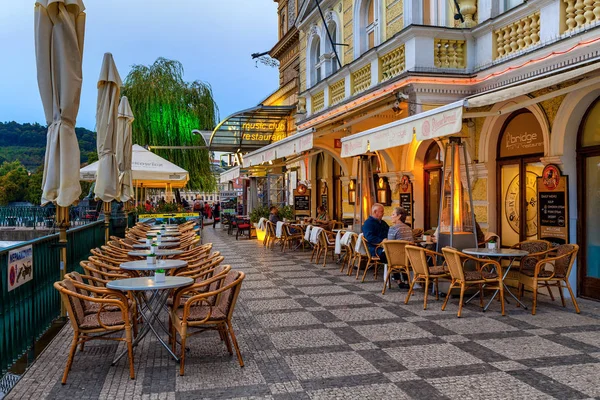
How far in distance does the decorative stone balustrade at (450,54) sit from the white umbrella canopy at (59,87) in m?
6.50

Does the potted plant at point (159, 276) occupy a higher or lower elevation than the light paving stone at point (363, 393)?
higher

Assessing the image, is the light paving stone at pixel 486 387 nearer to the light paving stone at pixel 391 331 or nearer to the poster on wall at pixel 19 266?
the light paving stone at pixel 391 331

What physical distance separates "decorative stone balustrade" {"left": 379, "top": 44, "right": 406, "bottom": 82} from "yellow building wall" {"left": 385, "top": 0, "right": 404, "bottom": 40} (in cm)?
58

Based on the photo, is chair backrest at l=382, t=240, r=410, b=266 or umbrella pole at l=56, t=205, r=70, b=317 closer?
umbrella pole at l=56, t=205, r=70, b=317

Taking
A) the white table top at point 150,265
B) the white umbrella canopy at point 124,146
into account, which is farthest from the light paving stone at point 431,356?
the white umbrella canopy at point 124,146

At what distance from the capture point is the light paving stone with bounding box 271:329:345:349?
5328 mm

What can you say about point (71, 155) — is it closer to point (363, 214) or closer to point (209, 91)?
point (363, 214)

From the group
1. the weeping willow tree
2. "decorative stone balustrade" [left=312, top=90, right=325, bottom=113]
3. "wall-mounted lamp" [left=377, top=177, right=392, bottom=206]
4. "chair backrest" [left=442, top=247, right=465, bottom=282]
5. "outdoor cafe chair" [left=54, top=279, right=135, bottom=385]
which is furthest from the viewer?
the weeping willow tree

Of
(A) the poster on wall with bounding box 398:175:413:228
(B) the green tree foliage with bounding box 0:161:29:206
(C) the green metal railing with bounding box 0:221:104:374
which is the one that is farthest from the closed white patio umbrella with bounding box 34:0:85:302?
(B) the green tree foliage with bounding box 0:161:29:206

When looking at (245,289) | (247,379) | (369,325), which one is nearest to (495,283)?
(369,325)

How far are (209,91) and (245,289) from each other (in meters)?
20.8

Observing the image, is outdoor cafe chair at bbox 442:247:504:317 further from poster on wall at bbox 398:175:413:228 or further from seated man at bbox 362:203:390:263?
poster on wall at bbox 398:175:413:228

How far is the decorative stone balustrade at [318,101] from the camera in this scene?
1530cm

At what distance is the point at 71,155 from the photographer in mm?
5895
